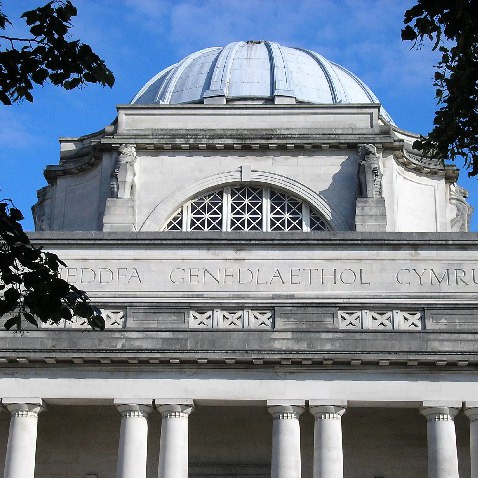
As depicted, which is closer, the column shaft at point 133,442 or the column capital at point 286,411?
the column shaft at point 133,442

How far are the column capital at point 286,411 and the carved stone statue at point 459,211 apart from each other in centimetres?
1718

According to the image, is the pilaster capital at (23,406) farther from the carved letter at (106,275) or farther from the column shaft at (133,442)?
the carved letter at (106,275)

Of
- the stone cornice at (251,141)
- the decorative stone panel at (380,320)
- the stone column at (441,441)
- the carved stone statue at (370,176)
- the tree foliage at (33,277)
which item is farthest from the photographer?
the stone cornice at (251,141)

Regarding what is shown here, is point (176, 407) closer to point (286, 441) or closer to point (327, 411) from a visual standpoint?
point (286, 441)

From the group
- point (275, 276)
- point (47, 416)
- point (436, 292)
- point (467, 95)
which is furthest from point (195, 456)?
point (467, 95)

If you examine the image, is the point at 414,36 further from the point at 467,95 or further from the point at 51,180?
the point at 51,180

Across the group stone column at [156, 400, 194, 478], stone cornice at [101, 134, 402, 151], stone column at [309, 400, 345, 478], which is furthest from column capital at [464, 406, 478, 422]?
stone cornice at [101, 134, 402, 151]

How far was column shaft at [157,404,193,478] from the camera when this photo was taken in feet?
103

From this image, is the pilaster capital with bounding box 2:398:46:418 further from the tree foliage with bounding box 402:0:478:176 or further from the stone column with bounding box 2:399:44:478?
the tree foliage with bounding box 402:0:478:176

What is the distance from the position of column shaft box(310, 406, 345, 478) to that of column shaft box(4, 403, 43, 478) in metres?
7.35

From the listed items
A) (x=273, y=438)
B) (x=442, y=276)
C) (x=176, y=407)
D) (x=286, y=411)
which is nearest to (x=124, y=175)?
(x=442, y=276)

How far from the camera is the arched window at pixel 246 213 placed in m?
43.8

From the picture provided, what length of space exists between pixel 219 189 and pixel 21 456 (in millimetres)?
16151

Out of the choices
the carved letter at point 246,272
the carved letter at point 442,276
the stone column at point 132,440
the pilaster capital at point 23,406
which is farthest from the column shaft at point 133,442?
the carved letter at point 442,276
